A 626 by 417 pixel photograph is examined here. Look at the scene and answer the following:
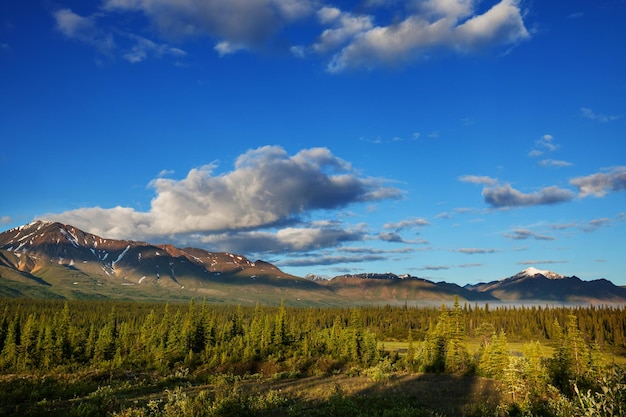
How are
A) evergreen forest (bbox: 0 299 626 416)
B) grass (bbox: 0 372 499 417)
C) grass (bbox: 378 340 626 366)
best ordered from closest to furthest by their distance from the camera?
grass (bbox: 0 372 499 417), evergreen forest (bbox: 0 299 626 416), grass (bbox: 378 340 626 366)

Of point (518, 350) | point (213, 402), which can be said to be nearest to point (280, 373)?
point (213, 402)

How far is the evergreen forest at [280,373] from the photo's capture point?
20453mm

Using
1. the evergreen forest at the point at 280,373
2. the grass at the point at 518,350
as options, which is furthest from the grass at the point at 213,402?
the grass at the point at 518,350

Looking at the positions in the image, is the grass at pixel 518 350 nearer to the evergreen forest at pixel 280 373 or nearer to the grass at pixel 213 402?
the evergreen forest at pixel 280 373

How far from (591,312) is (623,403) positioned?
20080cm

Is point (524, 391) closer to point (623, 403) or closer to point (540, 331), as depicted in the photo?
point (623, 403)

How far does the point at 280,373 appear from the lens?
159 ft

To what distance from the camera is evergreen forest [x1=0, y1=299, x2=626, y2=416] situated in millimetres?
20453

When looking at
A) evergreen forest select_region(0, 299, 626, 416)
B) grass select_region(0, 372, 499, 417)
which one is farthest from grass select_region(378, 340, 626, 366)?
grass select_region(0, 372, 499, 417)

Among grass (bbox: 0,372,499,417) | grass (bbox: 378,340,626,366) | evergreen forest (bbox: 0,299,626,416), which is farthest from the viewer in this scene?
grass (bbox: 378,340,626,366)

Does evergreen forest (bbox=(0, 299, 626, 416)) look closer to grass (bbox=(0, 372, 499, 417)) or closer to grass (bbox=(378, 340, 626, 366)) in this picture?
grass (bbox=(0, 372, 499, 417))

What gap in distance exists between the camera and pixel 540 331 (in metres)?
171

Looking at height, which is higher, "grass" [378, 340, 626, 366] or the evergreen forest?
the evergreen forest

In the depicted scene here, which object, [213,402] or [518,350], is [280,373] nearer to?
[213,402]
